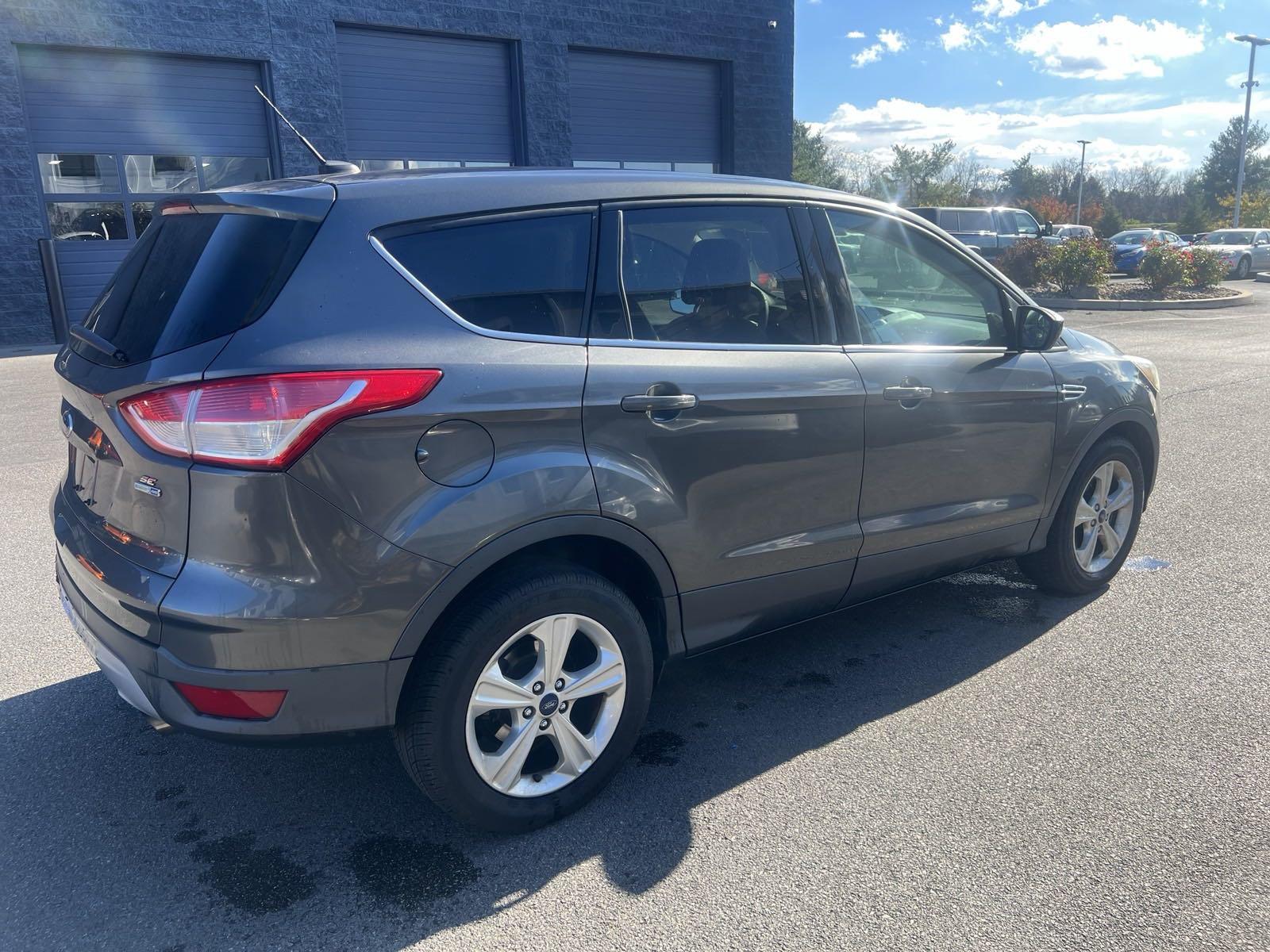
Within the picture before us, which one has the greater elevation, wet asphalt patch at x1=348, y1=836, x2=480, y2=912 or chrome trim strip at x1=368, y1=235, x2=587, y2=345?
chrome trim strip at x1=368, y1=235, x2=587, y2=345

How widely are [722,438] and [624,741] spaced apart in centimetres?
97

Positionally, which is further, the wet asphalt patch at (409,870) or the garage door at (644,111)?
the garage door at (644,111)

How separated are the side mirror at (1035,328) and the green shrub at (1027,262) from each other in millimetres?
19092

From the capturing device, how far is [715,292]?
10.9ft

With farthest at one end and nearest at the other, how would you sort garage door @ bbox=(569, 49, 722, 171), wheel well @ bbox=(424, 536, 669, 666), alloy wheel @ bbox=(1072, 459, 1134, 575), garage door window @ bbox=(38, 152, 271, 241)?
garage door @ bbox=(569, 49, 722, 171) < garage door window @ bbox=(38, 152, 271, 241) < alloy wheel @ bbox=(1072, 459, 1134, 575) < wheel well @ bbox=(424, 536, 669, 666)

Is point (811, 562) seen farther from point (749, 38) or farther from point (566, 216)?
point (749, 38)

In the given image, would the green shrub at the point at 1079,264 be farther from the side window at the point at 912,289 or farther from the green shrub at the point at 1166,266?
the side window at the point at 912,289

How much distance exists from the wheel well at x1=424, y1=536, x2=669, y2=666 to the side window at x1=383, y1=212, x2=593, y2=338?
603 mm

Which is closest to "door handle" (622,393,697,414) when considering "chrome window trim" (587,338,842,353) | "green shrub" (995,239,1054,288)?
"chrome window trim" (587,338,842,353)

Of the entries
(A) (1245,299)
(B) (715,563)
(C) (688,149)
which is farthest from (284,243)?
(A) (1245,299)

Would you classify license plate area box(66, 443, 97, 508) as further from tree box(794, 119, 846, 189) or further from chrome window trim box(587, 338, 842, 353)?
tree box(794, 119, 846, 189)

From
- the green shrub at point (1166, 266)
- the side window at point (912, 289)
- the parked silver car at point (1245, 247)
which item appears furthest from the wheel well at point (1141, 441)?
the parked silver car at point (1245, 247)

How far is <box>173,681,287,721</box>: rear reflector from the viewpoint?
2488 mm

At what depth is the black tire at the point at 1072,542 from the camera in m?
4.45
